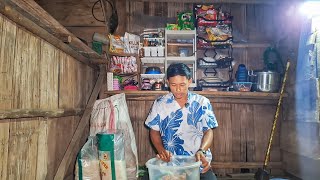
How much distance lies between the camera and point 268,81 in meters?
3.84

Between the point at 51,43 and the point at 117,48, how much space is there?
65.4 inches

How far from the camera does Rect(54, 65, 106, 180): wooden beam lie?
2701 mm

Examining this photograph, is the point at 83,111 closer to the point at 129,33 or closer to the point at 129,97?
→ the point at 129,97

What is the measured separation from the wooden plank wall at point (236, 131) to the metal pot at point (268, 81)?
0.44m

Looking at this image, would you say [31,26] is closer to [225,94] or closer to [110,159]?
[110,159]

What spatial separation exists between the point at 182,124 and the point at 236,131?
67.5 inches

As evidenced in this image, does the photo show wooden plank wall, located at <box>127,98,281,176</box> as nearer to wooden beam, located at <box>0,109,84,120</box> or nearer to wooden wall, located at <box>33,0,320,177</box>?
wooden wall, located at <box>33,0,320,177</box>

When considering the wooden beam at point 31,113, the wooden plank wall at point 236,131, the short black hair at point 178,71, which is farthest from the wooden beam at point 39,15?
the wooden plank wall at point 236,131

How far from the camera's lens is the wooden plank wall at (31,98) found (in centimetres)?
175

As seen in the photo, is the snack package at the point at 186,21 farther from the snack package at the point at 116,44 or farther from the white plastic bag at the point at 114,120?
the white plastic bag at the point at 114,120

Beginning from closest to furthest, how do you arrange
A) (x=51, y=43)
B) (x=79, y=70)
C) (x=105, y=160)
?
(x=51, y=43)
(x=105, y=160)
(x=79, y=70)

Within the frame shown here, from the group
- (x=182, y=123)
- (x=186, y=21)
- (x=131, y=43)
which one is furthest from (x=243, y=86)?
(x=131, y=43)

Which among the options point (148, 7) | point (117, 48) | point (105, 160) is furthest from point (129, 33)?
point (105, 160)

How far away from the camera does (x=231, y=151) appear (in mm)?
4234
